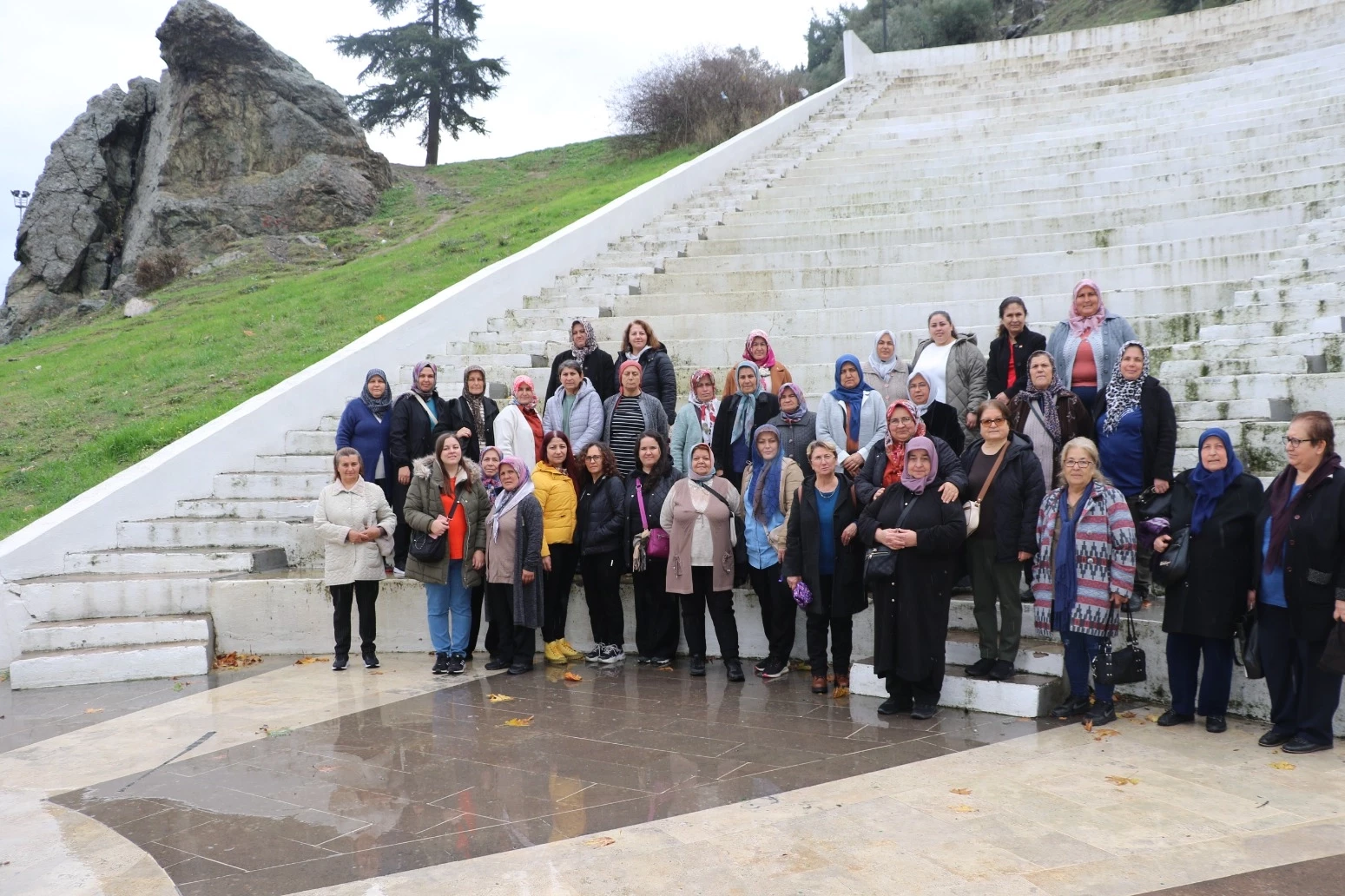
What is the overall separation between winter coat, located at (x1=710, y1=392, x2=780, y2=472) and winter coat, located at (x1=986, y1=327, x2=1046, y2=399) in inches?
60.7

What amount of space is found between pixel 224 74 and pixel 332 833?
2614cm

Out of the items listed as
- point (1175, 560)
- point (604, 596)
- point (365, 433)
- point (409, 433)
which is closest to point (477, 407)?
point (409, 433)

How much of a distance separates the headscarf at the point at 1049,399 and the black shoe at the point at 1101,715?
1629 mm

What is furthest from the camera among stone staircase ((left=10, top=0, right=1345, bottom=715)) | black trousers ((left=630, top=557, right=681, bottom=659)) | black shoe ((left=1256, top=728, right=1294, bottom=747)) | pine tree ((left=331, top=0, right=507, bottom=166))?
pine tree ((left=331, top=0, right=507, bottom=166))

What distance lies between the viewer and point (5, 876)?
4.25 m

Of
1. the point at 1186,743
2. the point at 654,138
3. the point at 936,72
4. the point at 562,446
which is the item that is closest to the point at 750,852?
the point at 1186,743

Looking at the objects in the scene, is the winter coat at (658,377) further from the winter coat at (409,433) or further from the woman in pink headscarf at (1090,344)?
the woman in pink headscarf at (1090,344)

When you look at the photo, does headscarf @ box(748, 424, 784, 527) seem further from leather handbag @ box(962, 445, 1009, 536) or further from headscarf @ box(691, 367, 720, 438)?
leather handbag @ box(962, 445, 1009, 536)

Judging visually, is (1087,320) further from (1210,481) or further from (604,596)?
(604,596)

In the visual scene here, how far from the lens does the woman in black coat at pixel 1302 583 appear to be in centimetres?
510

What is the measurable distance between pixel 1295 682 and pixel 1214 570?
25.8 inches

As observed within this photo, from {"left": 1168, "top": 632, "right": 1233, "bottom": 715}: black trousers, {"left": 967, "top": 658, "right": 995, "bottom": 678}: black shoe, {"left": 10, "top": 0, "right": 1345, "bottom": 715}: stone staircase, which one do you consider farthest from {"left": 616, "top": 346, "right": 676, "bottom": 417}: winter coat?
{"left": 1168, "top": 632, "right": 1233, "bottom": 715}: black trousers

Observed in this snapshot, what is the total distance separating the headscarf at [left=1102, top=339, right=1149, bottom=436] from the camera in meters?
6.43

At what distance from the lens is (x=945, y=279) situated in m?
11.4
